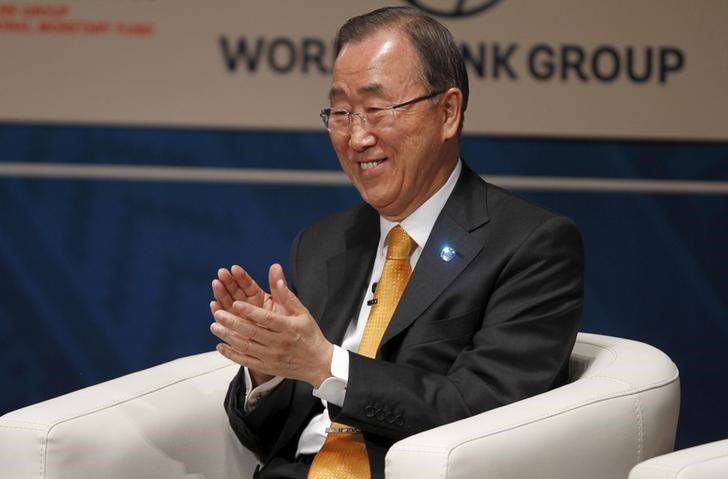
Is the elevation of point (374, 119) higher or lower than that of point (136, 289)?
higher

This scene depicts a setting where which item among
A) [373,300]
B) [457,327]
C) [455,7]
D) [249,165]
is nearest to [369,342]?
[373,300]

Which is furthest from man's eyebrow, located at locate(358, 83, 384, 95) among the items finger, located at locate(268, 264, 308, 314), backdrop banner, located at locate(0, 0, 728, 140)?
Answer: backdrop banner, located at locate(0, 0, 728, 140)

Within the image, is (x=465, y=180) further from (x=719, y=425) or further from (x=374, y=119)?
(x=719, y=425)

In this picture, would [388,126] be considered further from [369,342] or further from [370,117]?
[369,342]

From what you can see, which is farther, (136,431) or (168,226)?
(168,226)

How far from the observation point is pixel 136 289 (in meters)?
4.78

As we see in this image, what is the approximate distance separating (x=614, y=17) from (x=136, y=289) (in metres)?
2.07

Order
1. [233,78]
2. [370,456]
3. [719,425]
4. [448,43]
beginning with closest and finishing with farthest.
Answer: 1. [370,456]
2. [448,43]
3. [233,78]
4. [719,425]

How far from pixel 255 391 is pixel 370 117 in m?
0.66

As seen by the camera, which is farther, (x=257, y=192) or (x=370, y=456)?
(x=257, y=192)

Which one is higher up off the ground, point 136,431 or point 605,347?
point 605,347

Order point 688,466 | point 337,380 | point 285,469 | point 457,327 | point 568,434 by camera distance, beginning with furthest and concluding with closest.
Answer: point 285,469 < point 457,327 < point 337,380 < point 568,434 < point 688,466

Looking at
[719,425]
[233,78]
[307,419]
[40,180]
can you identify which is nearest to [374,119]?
[307,419]

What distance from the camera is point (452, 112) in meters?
2.82
